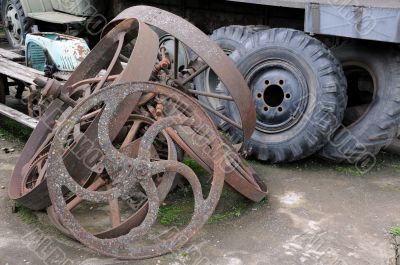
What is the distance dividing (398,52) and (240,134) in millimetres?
1717

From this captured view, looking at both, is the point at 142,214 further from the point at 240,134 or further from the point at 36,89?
the point at 36,89

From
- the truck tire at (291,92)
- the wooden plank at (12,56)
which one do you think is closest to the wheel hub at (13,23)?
the wooden plank at (12,56)

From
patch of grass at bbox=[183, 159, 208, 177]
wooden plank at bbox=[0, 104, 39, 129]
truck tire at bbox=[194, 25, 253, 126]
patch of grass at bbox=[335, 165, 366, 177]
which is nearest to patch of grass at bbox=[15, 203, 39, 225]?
wooden plank at bbox=[0, 104, 39, 129]

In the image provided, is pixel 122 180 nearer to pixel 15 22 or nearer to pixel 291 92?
pixel 291 92

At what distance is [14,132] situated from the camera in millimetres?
5980

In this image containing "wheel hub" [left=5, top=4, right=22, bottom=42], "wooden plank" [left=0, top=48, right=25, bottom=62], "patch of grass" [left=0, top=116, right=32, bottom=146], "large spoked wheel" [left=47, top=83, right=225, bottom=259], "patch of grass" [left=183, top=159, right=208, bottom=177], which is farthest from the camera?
"wheel hub" [left=5, top=4, right=22, bottom=42]

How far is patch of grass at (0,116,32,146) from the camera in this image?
5746 mm

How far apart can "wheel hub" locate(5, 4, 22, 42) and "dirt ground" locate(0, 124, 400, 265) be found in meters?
5.16

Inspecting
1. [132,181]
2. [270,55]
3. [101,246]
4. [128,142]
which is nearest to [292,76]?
[270,55]

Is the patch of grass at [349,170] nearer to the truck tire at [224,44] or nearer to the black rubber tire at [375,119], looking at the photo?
the black rubber tire at [375,119]

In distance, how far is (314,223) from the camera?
4062 millimetres

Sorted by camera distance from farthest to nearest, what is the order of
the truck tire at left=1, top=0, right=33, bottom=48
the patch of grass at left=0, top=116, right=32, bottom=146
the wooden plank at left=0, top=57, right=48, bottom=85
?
1. the truck tire at left=1, top=0, right=33, bottom=48
2. the patch of grass at left=0, top=116, right=32, bottom=146
3. the wooden plank at left=0, top=57, right=48, bottom=85

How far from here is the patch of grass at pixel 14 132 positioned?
575 centimetres

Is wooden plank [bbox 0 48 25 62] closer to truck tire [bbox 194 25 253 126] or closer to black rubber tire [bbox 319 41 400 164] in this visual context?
truck tire [bbox 194 25 253 126]
